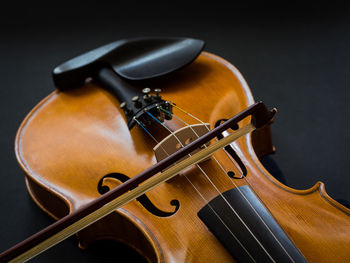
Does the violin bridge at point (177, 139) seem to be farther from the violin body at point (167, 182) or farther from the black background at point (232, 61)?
the black background at point (232, 61)

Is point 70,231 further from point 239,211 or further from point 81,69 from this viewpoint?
point 81,69

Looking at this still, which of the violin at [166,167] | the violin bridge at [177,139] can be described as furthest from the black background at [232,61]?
the violin bridge at [177,139]

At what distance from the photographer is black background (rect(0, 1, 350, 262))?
4.05 ft

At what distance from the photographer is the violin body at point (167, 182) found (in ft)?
2.55

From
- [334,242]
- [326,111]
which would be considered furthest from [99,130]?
[326,111]

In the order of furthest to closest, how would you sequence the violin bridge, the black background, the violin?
the black background
the violin bridge
the violin

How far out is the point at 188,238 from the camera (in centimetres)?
79

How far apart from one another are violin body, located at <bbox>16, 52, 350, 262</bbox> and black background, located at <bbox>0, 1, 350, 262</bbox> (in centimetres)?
18

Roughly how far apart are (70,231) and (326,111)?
1.10 metres

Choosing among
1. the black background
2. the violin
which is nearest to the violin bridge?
the violin

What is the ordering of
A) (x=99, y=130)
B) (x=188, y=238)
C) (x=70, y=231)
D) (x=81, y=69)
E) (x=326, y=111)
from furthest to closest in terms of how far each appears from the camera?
(x=326, y=111), (x=81, y=69), (x=99, y=130), (x=188, y=238), (x=70, y=231)

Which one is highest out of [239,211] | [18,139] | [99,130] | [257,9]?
[18,139]

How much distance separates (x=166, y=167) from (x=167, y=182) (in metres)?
0.16

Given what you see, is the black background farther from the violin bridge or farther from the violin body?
the violin bridge
